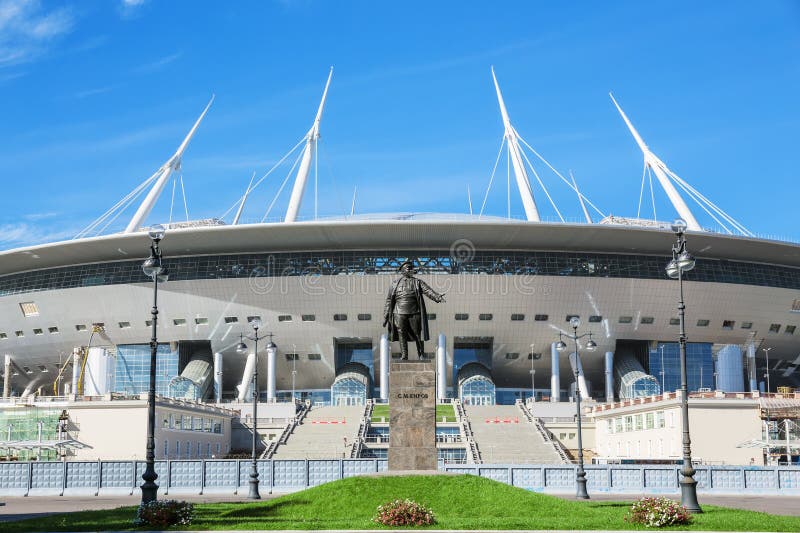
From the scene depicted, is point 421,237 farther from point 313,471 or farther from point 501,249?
point 313,471

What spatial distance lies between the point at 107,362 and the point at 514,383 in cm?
3857

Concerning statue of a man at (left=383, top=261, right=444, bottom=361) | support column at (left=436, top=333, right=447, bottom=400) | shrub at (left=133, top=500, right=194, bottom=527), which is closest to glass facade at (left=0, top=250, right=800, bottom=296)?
support column at (left=436, top=333, right=447, bottom=400)

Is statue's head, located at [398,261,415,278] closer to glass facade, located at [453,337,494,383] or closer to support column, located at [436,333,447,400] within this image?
support column, located at [436,333,447,400]

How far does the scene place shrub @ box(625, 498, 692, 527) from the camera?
68.1 ft

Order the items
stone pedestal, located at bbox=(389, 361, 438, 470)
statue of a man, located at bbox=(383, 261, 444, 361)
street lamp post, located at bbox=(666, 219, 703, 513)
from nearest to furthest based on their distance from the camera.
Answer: street lamp post, located at bbox=(666, 219, 703, 513) → stone pedestal, located at bbox=(389, 361, 438, 470) → statue of a man, located at bbox=(383, 261, 444, 361)

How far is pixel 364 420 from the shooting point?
67.4 m

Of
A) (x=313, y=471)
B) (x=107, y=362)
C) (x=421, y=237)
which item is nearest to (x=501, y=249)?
(x=421, y=237)

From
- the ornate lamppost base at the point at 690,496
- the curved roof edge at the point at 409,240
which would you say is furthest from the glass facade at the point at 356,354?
the ornate lamppost base at the point at 690,496

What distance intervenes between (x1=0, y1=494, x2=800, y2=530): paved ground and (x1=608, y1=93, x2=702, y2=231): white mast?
166 ft

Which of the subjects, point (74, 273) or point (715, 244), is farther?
point (74, 273)

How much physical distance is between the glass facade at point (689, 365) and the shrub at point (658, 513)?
2635 inches

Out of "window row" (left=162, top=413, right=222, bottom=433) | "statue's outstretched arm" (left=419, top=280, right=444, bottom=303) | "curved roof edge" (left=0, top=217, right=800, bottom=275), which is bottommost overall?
"window row" (left=162, top=413, right=222, bottom=433)

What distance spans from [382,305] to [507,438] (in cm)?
2135

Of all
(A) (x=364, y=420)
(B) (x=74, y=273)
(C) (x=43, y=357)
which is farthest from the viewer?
(C) (x=43, y=357)
